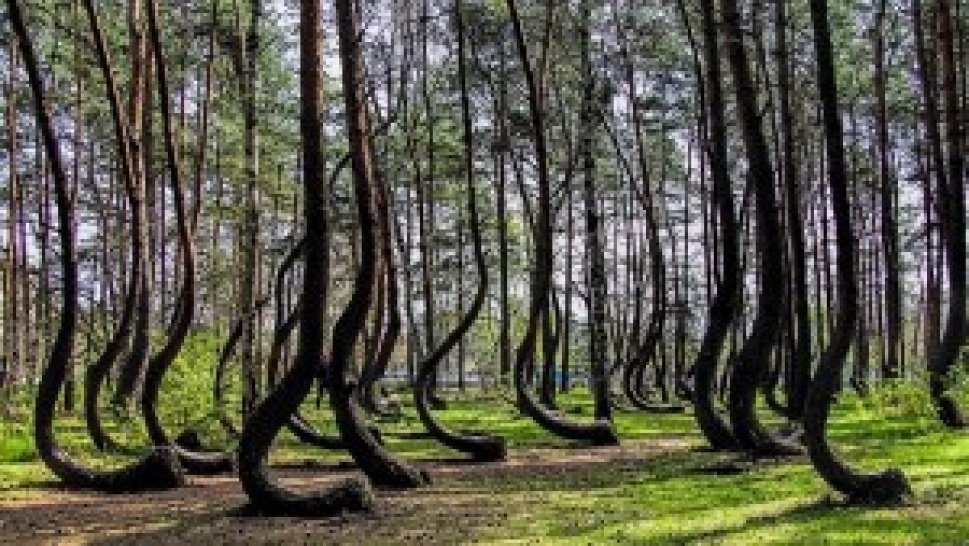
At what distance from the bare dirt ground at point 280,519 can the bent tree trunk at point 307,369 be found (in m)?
0.23

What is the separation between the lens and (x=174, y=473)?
16.1 metres

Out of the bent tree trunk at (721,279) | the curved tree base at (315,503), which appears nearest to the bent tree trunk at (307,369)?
the curved tree base at (315,503)

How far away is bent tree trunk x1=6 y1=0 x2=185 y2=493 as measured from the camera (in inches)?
573

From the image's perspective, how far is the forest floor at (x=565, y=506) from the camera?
34.2 ft

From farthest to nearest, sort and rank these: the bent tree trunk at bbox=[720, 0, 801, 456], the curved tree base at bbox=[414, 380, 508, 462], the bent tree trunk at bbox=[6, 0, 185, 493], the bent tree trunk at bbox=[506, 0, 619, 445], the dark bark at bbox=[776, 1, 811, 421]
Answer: the bent tree trunk at bbox=[506, 0, 619, 445] → the curved tree base at bbox=[414, 380, 508, 462] → the dark bark at bbox=[776, 1, 811, 421] → the bent tree trunk at bbox=[6, 0, 185, 493] → the bent tree trunk at bbox=[720, 0, 801, 456]

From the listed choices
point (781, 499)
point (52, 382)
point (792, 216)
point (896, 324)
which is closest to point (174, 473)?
point (52, 382)

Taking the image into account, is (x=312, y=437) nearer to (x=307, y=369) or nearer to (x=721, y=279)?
(x=721, y=279)

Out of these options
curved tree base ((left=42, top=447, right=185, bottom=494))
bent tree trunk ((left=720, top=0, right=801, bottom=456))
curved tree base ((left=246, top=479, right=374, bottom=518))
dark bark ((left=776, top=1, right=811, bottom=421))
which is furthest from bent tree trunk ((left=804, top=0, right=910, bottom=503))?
curved tree base ((left=42, top=447, right=185, bottom=494))

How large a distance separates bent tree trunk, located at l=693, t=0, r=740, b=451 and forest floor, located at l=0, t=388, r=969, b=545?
61 cm

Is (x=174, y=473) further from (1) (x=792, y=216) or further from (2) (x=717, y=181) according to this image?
(1) (x=792, y=216)

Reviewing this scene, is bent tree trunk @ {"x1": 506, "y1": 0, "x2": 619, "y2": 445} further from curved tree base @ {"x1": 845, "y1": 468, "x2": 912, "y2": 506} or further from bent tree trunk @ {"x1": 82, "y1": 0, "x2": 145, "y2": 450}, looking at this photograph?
curved tree base @ {"x1": 845, "y1": 468, "x2": 912, "y2": 506}

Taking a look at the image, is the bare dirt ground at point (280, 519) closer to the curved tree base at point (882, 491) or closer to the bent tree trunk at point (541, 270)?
the curved tree base at point (882, 491)

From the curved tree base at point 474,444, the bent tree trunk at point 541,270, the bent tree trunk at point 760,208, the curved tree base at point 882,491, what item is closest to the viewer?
the curved tree base at point 882,491

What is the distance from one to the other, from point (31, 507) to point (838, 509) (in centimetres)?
908
